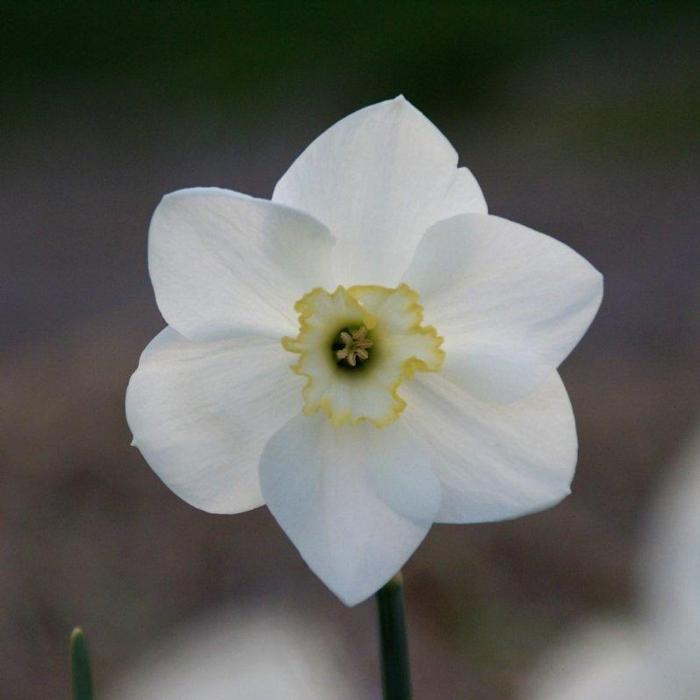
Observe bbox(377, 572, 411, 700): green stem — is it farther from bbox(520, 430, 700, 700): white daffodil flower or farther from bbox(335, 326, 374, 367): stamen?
bbox(520, 430, 700, 700): white daffodil flower

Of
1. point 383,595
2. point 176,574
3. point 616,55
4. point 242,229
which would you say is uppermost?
point 242,229

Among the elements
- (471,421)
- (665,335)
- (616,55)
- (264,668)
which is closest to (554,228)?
(665,335)

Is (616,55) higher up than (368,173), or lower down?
lower down

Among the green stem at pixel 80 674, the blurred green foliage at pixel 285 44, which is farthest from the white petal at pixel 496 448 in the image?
the blurred green foliage at pixel 285 44

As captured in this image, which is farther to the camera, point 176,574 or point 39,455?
point 39,455

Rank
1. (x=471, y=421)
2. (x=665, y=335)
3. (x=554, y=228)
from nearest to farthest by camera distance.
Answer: (x=471, y=421)
(x=665, y=335)
(x=554, y=228)

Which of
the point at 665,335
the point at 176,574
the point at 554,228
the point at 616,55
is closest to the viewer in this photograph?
the point at 176,574

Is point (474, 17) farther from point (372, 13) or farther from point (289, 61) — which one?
point (289, 61)

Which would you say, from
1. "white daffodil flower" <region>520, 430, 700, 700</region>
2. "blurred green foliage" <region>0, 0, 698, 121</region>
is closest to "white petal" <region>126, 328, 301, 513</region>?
"white daffodil flower" <region>520, 430, 700, 700</region>
